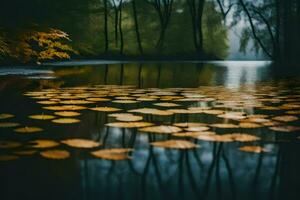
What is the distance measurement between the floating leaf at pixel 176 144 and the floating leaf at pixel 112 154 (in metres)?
0.23

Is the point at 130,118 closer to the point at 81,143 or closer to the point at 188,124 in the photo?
the point at 188,124

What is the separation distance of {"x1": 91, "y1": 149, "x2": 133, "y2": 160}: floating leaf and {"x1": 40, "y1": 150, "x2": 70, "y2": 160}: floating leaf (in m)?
0.18

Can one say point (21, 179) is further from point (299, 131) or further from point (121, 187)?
point (299, 131)

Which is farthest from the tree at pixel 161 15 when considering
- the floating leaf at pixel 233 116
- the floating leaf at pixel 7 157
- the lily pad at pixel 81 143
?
the floating leaf at pixel 7 157

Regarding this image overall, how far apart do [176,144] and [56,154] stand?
0.84 meters

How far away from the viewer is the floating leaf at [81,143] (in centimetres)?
282

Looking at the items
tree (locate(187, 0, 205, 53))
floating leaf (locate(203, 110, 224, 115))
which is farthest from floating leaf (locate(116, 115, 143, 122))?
tree (locate(187, 0, 205, 53))

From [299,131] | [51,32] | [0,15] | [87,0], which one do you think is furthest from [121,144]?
[87,0]

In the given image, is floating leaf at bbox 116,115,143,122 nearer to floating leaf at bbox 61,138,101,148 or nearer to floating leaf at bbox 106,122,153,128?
floating leaf at bbox 106,122,153,128

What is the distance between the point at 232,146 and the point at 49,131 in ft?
4.90

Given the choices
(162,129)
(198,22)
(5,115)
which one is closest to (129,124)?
(162,129)

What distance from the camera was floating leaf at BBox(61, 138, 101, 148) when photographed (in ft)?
9.25

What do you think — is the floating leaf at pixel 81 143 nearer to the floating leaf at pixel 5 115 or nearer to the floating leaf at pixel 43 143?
the floating leaf at pixel 43 143

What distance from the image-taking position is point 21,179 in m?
2.12
